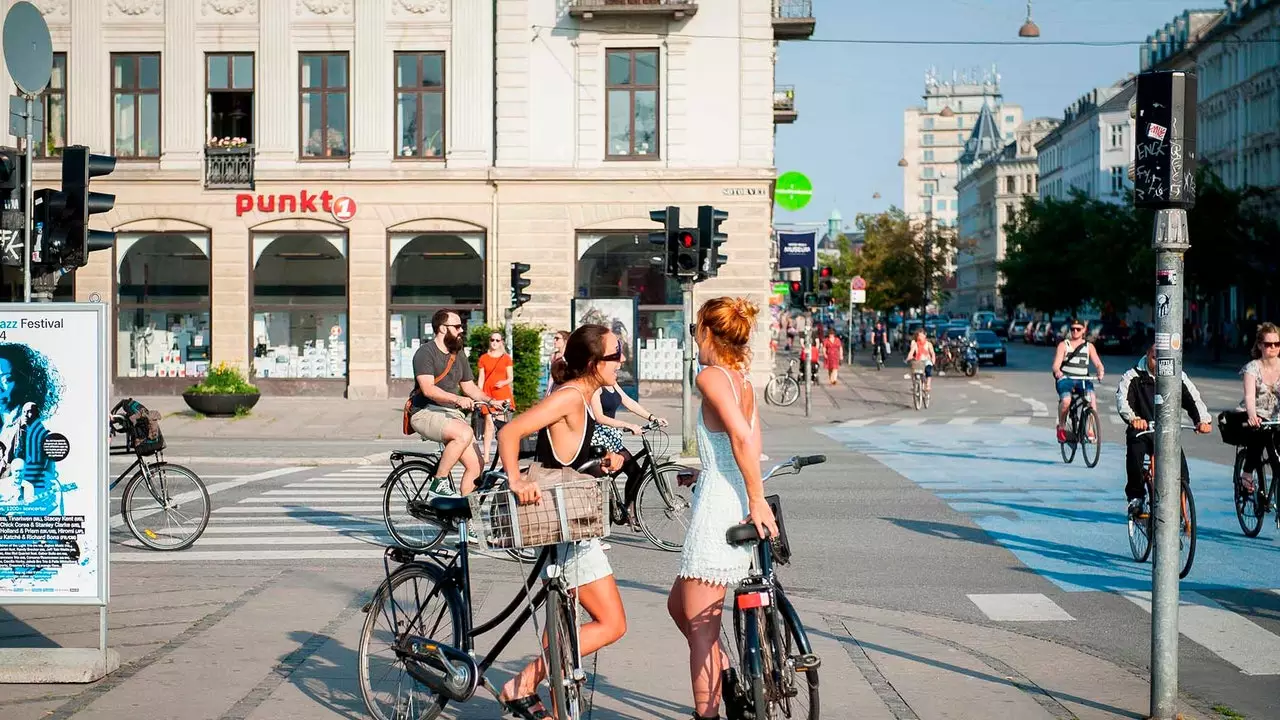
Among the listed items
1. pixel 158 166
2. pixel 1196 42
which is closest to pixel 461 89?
pixel 158 166

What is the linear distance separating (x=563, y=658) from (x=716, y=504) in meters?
0.83

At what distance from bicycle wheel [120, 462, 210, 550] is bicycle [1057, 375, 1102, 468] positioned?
11348 millimetres

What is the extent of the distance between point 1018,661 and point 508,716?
289 centimetres

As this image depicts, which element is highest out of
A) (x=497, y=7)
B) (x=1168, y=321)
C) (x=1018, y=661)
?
(x=497, y=7)

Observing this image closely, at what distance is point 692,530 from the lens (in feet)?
19.0

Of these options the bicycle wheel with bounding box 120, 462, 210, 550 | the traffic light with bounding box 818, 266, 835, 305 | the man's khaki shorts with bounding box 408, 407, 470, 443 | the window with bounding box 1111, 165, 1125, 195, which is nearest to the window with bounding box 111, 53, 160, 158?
the traffic light with bounding box 818, 266, 835, 305

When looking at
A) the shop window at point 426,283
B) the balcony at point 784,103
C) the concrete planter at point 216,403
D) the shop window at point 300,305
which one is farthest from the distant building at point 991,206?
A: the concrete planter at point 216,403

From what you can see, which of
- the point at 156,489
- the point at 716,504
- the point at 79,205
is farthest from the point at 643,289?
the point at 716,504

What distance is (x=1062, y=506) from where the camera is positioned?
48.4ft

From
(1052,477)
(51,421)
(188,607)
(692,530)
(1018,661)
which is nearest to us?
(692,530)

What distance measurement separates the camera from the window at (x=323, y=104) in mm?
34688

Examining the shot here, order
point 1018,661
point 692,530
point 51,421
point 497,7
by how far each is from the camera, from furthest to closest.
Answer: point 497,7 < point 1018,661 < point 51,421 < point 692,530

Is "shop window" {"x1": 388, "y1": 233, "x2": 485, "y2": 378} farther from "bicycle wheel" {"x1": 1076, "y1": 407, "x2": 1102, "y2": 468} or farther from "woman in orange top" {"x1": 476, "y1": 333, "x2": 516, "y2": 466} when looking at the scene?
"bicycle wheel" {"x1": 1076, "y1": 407, "x2": 1102, "y2": 468}

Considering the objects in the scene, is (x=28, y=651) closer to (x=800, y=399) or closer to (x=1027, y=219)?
(x=800, y=399)
